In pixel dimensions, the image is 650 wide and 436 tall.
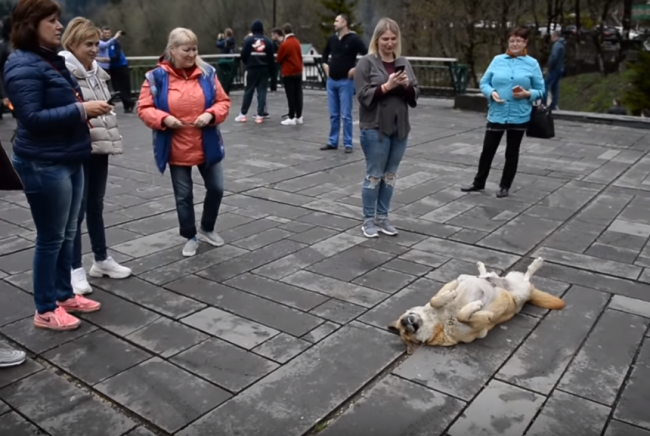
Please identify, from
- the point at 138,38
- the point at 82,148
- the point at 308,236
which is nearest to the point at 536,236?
the point at 308,236

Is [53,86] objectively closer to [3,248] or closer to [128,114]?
[3,248]

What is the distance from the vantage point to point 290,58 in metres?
10.7

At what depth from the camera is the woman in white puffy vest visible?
12.4ft

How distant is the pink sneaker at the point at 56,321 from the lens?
361 centimetres

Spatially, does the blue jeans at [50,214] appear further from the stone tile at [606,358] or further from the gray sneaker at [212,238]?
the stone tile at [606,358]

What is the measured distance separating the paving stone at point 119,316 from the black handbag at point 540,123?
4.38m

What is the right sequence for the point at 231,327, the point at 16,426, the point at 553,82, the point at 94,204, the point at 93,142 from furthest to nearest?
the point at 553,82 < the point at 94,204 < the point at 93,142 < the point at 231,327 < the point at 16,426

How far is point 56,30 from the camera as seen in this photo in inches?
130

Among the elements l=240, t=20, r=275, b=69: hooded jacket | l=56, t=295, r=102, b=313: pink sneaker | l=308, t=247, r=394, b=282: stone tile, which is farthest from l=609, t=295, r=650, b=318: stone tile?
l=240, t=20, r=275, b=69: hooded jacket

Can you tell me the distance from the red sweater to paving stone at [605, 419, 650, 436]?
8772 millimetres

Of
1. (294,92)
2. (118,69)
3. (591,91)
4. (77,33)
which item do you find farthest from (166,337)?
(591,91)

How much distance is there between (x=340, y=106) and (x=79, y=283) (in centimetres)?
555

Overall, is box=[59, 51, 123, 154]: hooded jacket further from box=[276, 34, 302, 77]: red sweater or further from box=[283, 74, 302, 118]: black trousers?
box=[283, 74, 302, 118]: black trousers

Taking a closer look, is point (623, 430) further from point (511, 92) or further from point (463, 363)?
point (511, 92)
